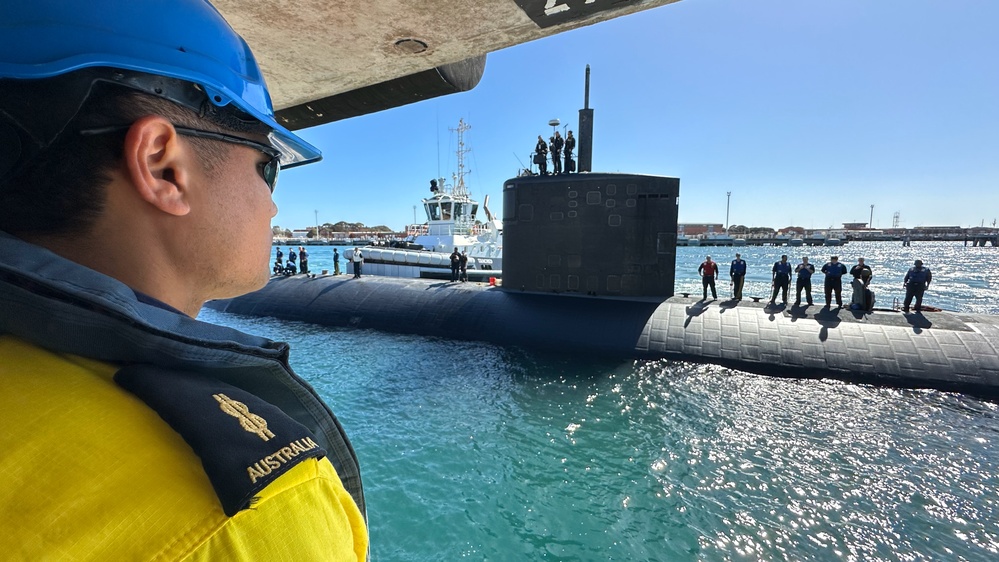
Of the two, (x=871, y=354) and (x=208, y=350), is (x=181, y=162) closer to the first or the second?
(x=208, y=350)

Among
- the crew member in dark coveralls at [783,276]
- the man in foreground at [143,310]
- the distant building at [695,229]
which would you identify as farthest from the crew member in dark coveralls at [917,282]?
the distant building at [695,229]

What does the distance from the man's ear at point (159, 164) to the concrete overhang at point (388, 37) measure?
1.70 metres

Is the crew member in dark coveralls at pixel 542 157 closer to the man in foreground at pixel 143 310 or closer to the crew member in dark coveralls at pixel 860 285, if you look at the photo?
the crew member in dark coveralls at pixel 860 285

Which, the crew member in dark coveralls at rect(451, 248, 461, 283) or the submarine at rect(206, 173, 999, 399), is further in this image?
the crew member in dark coveralls at rect(451, 248, 461, 283)

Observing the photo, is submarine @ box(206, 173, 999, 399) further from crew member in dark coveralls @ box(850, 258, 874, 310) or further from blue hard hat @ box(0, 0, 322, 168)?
blue hard hat @ box(0, 0, 322, 168)

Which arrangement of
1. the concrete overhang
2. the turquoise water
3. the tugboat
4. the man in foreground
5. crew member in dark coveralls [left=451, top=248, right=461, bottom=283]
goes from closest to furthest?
the man in foreground → the concrete overhang → the turquoise water → crew member in dark coveralls [left=451, top=248, right=461, bottom=283] → the tugboat

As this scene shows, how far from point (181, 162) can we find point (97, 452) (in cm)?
57

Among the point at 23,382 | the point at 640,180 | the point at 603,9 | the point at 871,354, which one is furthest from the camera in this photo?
the point at 640,180

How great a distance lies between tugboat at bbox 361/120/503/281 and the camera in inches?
882

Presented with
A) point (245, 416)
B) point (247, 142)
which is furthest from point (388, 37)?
point (245, 416)

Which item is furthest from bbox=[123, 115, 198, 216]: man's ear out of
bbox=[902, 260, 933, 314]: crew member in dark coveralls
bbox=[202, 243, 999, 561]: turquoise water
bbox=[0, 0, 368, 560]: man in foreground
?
bbox=[902, 260, 933, 314]: crew member in dark coveralls

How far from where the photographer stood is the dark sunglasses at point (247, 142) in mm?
831

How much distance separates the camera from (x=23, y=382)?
2.00 feet

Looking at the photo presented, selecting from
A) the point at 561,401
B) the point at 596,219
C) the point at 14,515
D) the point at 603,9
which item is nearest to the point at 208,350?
the point at 14,515
